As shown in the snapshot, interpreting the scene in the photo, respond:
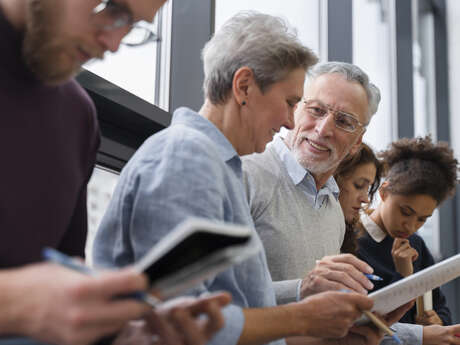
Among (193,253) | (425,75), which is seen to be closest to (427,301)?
(193,253)

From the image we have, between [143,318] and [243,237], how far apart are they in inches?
13.0

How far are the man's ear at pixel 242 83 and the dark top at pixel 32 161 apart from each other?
0.44m

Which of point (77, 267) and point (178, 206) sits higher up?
point (77, 267)

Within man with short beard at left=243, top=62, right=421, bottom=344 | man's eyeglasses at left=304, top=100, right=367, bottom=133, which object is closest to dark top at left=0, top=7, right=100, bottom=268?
man with short beard at left=243, top=62, right=421, bottom=344

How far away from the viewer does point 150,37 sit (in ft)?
3.67

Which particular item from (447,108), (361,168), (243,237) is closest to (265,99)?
(243,237)

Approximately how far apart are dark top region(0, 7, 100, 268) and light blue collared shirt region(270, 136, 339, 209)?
941 mm

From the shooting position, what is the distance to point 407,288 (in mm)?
1627

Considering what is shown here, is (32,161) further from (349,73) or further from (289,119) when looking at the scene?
(349,73)

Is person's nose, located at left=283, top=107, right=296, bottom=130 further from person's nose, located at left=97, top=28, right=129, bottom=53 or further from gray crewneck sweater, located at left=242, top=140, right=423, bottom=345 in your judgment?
person's nose, located at left=97, top=28, right=129, bottom=53

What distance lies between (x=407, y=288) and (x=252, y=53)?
2.31ft

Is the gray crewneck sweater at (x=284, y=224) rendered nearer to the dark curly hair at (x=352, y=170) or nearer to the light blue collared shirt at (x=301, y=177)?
the light blue collared shirt at (x=301, y=177)

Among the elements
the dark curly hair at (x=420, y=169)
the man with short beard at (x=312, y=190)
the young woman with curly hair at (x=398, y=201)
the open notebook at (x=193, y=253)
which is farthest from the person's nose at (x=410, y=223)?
the open notebook at (x=193, y=253)

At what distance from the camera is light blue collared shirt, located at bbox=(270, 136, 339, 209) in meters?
2.02
